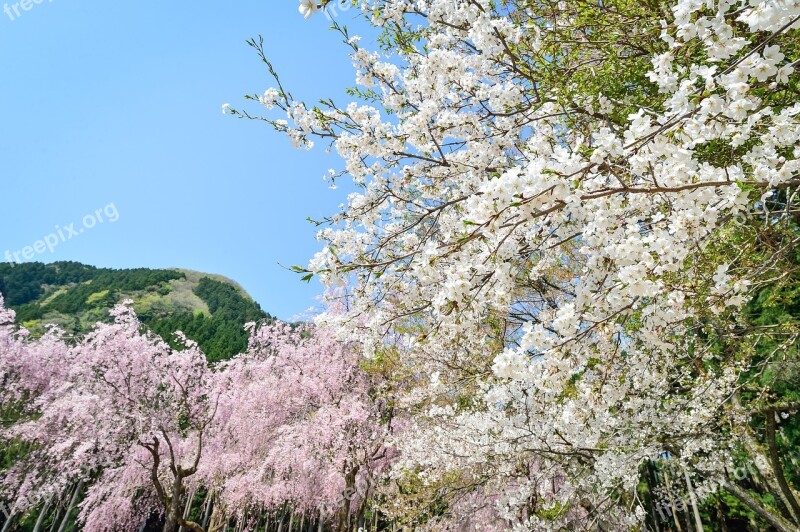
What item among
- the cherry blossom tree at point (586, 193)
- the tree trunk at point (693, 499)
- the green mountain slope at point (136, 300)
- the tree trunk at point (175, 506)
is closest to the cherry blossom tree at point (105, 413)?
the tree trunk at point (175, 506)

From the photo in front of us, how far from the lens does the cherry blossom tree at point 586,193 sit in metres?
2.00

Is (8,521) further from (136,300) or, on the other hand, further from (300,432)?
(136,300)

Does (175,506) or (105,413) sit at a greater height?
(105,413)

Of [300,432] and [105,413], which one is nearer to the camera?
[300,432]

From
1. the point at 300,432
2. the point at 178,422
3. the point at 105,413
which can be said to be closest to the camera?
the point at 300,432

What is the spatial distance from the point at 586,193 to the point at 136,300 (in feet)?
268

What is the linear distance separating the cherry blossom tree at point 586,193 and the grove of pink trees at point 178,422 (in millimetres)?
7423

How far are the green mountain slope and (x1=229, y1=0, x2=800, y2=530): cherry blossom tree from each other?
121ft

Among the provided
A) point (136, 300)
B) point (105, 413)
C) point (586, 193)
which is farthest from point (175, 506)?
point (136, 300)

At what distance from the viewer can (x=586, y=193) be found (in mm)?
1917

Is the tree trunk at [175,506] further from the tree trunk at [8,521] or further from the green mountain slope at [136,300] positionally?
the green mountain slope at [136,300]

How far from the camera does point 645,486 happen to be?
738 inches

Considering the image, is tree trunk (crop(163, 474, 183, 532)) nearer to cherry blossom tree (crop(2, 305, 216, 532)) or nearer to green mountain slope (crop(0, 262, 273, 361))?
cherry blossom tree (crop(2, 305, 216, 532))

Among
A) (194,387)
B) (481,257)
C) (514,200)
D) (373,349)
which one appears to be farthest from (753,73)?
(194,387)
